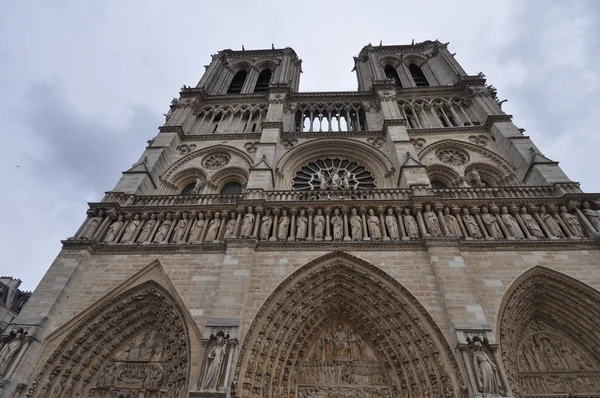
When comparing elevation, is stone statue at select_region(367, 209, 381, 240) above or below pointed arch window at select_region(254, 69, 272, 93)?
below

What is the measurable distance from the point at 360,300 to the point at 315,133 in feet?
27.7

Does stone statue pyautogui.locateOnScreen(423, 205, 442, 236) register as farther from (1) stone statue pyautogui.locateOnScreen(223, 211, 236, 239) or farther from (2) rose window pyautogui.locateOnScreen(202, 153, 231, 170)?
(2) rose window pyautogui.locateOnScreen(202, 153, 231, 170)

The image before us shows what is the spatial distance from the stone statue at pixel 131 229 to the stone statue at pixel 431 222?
8739 mm

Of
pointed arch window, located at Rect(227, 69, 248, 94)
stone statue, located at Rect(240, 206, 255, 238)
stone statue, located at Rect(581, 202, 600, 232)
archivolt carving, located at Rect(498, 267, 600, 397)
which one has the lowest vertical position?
archivolt carving, located at Rect(498, 267, 600, 397)

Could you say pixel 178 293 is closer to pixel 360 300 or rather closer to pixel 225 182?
pixel 360 300

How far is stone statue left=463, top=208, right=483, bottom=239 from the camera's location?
29.7 ft

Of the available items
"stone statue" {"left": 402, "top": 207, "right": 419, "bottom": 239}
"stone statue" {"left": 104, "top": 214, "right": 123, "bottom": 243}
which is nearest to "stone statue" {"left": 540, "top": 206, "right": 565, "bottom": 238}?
"stone statue" {"left": 402, "top": 207, "right": 419, "bottom": 239}

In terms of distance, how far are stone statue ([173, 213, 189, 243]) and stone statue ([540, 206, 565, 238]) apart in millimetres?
10484

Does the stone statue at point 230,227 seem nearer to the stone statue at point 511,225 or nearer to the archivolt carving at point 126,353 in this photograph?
the archivolt carving at point 126,353

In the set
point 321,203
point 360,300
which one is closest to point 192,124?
point 321,203

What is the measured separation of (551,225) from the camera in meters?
9.15

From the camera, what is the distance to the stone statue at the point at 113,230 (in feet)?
32.1

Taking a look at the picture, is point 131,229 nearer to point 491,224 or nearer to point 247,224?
point 247,224

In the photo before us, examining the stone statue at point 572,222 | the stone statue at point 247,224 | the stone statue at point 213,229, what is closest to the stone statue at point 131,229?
the stone statue at point 213,229
